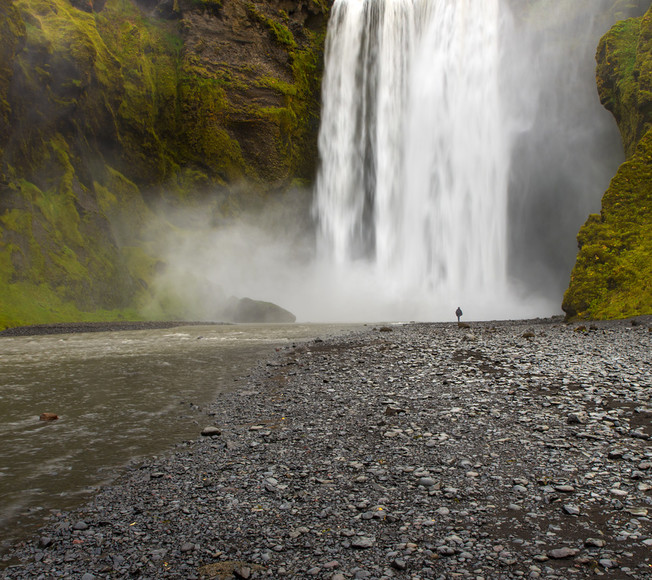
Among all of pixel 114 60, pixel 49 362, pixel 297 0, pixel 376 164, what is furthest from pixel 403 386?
pixel 297 0

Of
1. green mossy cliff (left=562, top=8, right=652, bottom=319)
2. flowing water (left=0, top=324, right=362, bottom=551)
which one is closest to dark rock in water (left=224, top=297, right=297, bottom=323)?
green mossy cliff (left=562, top=8, right=652, bottom=319)

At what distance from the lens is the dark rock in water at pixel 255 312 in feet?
153

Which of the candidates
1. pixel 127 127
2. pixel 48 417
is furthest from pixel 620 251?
pixel 127 127

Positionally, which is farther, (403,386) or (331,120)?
(331,120)

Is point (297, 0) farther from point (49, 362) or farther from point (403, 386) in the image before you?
point (403, 386)

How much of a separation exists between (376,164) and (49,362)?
45028 mm

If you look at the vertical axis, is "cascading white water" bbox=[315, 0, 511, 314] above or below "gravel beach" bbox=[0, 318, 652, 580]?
above

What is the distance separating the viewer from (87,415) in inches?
347

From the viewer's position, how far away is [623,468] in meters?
5.02

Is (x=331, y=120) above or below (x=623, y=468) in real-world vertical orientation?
above

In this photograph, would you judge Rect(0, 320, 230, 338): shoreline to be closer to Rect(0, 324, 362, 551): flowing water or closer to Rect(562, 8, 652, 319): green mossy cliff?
Rect(0, 324, 362, 551): flowing water

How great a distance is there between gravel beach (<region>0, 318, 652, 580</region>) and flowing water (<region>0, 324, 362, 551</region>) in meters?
0.46

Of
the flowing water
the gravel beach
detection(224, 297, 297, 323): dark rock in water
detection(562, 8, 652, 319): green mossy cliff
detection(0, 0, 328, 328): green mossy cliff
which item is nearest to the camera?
the gravel beach

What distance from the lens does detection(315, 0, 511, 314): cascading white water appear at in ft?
155
